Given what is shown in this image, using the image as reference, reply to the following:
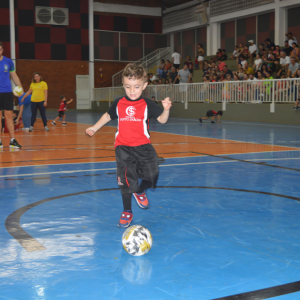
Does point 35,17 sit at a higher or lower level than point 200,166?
higher

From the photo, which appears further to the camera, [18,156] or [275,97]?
[275,97]

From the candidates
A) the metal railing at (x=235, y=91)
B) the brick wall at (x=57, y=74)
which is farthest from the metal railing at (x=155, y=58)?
the metal railing at (x=235, y=91)

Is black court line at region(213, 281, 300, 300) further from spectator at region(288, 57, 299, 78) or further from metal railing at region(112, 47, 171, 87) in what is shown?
metal railing at region(112, 47, 171, 87)

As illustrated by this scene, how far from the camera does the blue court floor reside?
2.27m

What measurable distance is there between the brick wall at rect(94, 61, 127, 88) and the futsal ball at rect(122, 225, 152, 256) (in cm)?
3080

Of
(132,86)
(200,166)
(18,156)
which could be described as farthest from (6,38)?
(132,86)

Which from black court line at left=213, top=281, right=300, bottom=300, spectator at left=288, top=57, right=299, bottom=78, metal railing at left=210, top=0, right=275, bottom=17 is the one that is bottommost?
black court line at left=213, top=281, right=300, bottom=300

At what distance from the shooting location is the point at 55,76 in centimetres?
3184

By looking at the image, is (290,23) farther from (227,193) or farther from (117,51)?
(227,193)

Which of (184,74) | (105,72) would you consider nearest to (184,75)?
(184,74)

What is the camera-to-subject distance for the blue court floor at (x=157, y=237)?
2.27m

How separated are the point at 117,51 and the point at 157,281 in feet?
105

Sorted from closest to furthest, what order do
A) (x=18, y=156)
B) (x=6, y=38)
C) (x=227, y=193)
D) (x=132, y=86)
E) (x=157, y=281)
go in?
(x=157, y=281)
(x=132, y=86)
(x=227, y=193)
(x=18, y=156)
(x=6, y=38)

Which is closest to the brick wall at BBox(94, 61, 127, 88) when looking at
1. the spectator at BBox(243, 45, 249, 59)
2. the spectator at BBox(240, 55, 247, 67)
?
the spectator at BBox(243, 45, 249, 59)
